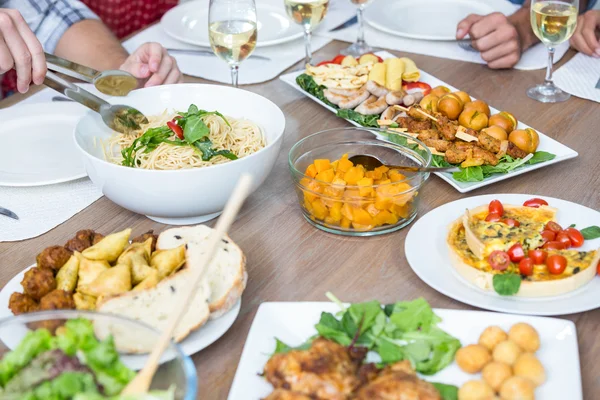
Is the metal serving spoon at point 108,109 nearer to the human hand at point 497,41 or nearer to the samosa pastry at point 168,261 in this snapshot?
the samosa pastry at point 168,261

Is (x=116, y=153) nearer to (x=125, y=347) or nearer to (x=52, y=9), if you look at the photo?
(x=125, y=347)

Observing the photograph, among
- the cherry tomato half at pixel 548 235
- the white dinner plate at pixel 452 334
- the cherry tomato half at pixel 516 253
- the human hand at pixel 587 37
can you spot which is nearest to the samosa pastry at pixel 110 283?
the white dinner plate at pixel 452 334

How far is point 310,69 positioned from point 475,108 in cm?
59

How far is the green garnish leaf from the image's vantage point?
132 cm

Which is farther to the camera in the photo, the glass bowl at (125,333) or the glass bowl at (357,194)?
the glass bowl at (357,194)

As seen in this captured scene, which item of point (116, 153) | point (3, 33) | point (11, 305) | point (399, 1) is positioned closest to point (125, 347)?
point (11, 305)

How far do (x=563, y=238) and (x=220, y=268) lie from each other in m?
0.69

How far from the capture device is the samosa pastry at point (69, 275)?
1.32 meters

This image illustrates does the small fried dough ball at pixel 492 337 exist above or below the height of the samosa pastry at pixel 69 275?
above

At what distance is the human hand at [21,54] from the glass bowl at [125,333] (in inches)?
44.0

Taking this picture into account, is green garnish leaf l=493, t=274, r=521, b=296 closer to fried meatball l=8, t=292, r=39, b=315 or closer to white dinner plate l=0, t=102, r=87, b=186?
fried meatball l=8, t=292, r=39, b=315

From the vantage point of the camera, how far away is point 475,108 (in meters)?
2.04

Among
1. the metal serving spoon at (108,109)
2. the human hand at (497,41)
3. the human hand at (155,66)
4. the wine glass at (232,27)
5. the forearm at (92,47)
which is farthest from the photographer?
the forearm at (92,47)

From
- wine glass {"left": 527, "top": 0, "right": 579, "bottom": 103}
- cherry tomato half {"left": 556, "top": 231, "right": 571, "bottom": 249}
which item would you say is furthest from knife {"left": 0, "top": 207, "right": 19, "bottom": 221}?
wine glass {"left": 527, "top": 0, "right": 579, "bottom": 103}
